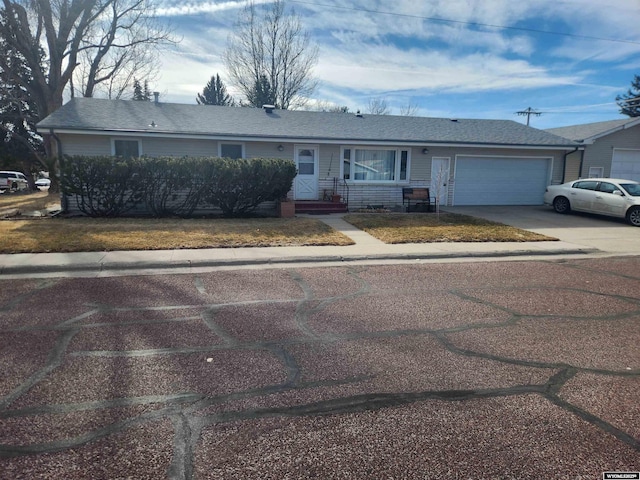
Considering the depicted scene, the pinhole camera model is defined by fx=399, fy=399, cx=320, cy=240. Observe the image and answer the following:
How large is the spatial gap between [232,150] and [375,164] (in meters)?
6.05

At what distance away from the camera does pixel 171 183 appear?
12711 millimetres

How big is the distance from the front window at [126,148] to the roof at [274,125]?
66 cm

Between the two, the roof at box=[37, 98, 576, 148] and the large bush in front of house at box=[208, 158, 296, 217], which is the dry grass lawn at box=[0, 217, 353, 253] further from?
the roof at box=[37, 98, 576, 148]

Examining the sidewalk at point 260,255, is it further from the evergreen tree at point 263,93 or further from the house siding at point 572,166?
the evergreen tree at point 263,93

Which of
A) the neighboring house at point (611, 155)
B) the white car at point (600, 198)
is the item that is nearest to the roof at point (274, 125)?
the neighboring house at point (611, 155)

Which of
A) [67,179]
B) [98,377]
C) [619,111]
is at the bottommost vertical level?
[98,377]

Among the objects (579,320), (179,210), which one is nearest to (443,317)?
(579,320)

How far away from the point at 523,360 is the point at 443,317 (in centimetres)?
124

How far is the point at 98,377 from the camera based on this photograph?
134 inches

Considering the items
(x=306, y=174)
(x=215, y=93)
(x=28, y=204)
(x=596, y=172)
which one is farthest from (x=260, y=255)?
(x=215, y=93)

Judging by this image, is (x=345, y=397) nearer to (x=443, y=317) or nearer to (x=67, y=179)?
(x=443, y=317)

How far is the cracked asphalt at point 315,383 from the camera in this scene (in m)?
2.47

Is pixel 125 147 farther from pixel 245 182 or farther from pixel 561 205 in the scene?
pixel 561 205

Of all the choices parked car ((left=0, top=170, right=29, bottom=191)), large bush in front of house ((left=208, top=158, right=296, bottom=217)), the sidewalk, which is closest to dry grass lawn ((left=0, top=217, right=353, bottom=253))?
the sidewalk
